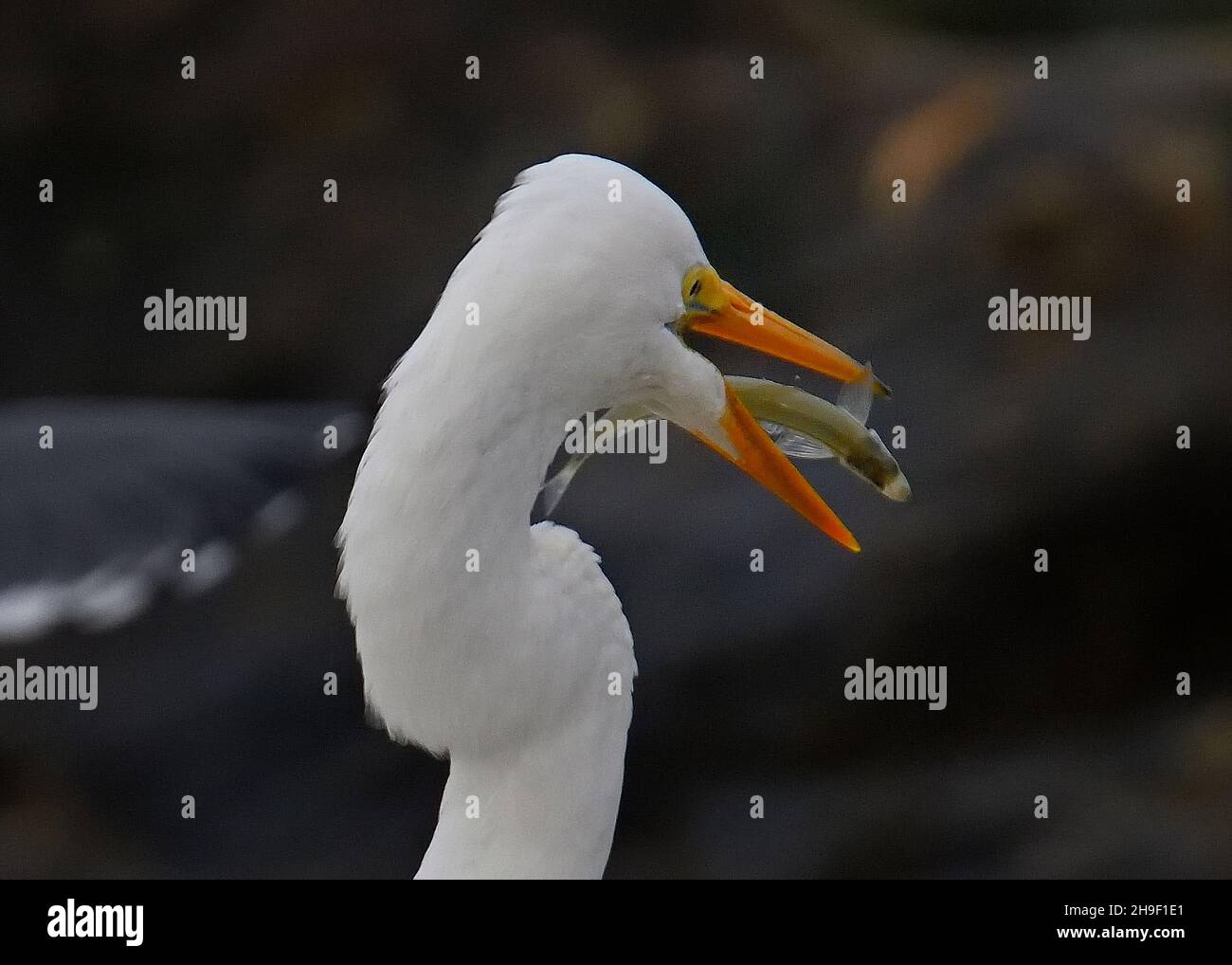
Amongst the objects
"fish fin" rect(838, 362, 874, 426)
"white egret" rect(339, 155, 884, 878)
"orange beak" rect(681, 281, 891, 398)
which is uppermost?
"orange beak" rect(681, 281, 891, 398)

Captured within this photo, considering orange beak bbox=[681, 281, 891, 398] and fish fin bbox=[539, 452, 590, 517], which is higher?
orange beak bbox=[681, 281, 891, 398]

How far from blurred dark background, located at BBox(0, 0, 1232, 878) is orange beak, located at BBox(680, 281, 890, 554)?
1.14 meters

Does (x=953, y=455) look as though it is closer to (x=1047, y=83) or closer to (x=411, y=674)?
(x=1047, y=83)

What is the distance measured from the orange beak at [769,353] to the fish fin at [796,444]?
0.19 ft

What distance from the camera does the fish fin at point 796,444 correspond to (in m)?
1.03

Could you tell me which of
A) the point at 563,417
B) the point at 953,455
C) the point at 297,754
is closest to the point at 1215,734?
the point at 953,455

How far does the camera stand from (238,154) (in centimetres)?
241

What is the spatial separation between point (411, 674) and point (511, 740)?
→ 104 millimetres

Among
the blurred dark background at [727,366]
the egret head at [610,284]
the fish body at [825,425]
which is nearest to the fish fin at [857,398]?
the fish body at [825,425]

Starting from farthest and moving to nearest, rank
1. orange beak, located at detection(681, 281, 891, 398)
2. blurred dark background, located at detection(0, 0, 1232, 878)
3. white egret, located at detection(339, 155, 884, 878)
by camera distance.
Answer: blurred dark background, located at detection(0, 0, 1232, 878) < orange beak, located at detection(681, 281, 891, 398) < white egret, located at detection(339, 155, 884, 878)

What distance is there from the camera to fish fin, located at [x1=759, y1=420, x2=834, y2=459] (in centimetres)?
103

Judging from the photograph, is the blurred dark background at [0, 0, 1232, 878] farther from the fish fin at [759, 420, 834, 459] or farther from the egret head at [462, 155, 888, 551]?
the egret head at [462, 155, 888, 551]

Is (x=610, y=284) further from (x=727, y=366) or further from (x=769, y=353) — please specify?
(x=727, y=366)

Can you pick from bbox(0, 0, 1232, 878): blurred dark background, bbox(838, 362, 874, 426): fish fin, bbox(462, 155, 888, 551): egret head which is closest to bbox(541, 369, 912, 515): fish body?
bbox(838, 362, 874, 426): fish fin
